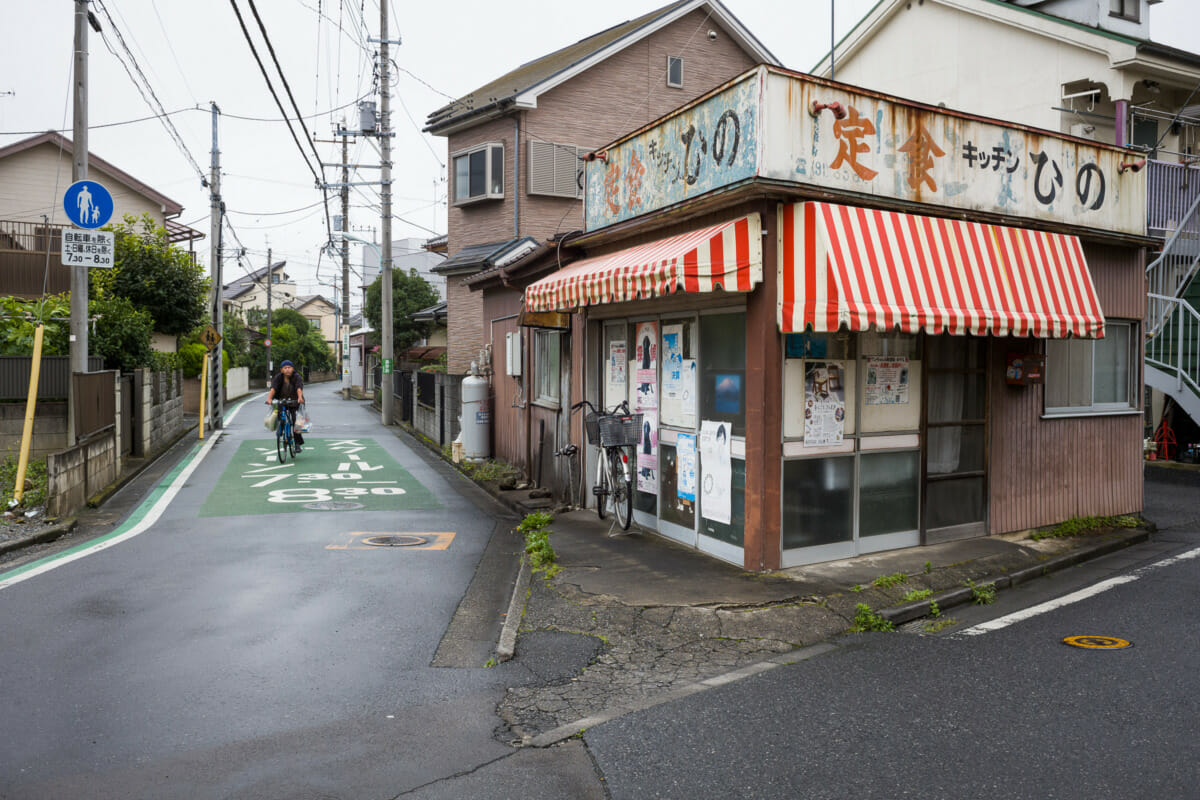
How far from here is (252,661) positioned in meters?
5.75

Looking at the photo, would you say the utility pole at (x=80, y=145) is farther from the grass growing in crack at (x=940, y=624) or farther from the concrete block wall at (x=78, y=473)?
the grass growing in crack at (x=940, y=624)

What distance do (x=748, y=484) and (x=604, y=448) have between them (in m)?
2.26

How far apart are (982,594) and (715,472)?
249 centimetres

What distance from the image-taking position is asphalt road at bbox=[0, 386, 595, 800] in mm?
4219

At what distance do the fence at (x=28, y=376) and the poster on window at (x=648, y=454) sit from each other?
10310mm

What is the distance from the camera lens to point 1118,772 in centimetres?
409

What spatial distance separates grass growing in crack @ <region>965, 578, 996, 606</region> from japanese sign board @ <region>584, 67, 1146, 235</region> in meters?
3.49

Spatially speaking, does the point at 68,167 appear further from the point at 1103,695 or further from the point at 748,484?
the point at 1103,695

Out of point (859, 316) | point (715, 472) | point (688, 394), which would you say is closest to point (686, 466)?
point (715, 472)

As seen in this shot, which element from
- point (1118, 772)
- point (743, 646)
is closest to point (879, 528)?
point (743, 646)

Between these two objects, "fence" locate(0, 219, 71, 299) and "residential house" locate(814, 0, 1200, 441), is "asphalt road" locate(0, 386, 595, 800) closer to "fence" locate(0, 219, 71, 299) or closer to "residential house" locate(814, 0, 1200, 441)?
"residential house" locate(814, 0, 1200, 441)

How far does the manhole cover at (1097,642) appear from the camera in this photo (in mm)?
5977

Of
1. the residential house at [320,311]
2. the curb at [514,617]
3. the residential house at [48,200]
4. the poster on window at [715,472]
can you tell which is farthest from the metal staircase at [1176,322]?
the residential house at [320,311]

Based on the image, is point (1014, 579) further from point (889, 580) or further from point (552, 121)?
point (552, 121)
